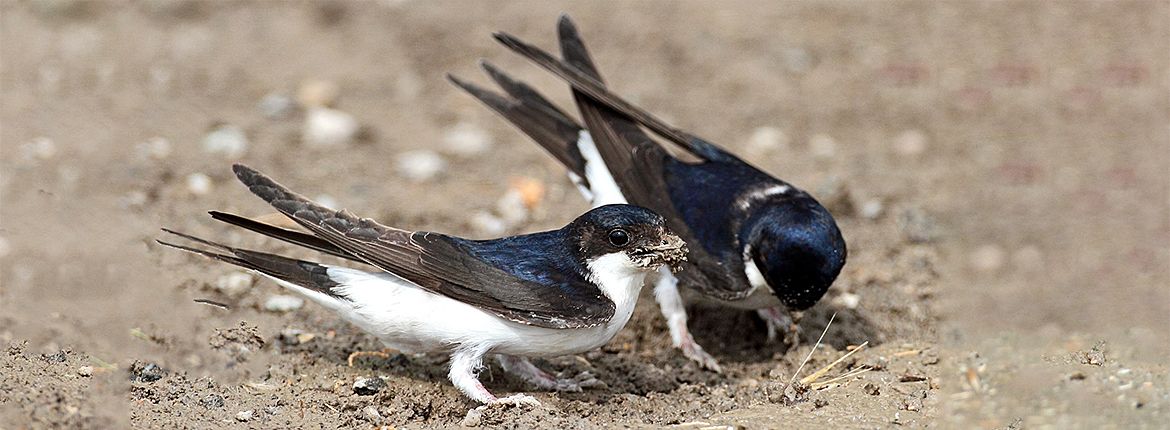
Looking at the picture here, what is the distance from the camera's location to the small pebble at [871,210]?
690 centimetres

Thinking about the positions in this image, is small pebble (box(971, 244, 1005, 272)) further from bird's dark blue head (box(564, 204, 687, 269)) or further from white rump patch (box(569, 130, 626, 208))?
bird's dark blue head (box(564, 204, 687, 269))

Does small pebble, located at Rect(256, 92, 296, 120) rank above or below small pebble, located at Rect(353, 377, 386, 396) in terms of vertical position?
below

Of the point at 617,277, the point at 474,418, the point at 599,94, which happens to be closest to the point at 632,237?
the point at 617,277

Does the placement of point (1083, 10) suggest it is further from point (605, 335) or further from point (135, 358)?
point (135, 358)

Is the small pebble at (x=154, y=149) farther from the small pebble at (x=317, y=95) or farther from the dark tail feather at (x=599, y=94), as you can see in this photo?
the dark tail feather at (x=599, y=94)

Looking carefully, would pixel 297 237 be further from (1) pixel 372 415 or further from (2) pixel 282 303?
(2) pixel 282 303

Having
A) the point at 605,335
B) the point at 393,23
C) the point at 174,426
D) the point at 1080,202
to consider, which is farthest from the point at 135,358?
the point at 1080,202

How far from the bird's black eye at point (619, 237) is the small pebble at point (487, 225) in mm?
2150

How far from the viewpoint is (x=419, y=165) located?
725 cm

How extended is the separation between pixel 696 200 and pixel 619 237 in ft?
4.09

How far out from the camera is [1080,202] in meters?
7.27

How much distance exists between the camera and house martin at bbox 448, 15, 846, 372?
4973 millimetres

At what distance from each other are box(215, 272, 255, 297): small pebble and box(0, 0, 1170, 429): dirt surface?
0.05 ft

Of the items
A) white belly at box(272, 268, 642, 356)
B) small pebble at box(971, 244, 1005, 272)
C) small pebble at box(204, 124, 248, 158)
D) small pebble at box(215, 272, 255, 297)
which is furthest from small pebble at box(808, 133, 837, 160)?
small pebble at box(215, 272, 255, 297)
